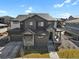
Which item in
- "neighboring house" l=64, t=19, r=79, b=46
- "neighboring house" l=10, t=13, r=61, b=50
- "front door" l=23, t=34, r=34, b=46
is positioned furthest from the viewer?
"neighboring house" l=64, t=19, r=79, b=46

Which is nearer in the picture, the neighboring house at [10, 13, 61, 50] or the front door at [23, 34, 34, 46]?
the front door at [23, 34, 34, 46]

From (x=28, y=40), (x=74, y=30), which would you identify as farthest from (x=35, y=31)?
(x=74, y=30)

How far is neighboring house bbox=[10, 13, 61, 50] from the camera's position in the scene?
27.2 meters

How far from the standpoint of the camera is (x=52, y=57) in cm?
2089

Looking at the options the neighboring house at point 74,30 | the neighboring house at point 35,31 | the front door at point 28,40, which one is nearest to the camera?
the front door at point 28,40

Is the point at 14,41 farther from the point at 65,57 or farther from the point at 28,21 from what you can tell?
the point at 65,57

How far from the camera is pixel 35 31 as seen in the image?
29469 millimetres

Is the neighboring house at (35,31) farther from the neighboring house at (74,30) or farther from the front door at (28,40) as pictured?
the neighboring house at (74,30)

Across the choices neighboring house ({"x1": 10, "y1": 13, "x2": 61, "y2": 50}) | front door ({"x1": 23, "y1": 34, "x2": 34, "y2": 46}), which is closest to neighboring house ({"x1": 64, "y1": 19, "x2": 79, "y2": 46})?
neighboring house ({"x1": 10, "y1": 13, "x2": 61, "y2": 50})

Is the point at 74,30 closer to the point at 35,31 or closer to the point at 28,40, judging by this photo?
the point at 35,31

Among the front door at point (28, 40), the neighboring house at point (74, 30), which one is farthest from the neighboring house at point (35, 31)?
the neighboring house at point (74, 30)

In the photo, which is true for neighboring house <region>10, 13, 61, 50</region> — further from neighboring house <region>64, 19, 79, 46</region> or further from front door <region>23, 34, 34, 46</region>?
neighboring house <region>64, 19, 79, 46</region>

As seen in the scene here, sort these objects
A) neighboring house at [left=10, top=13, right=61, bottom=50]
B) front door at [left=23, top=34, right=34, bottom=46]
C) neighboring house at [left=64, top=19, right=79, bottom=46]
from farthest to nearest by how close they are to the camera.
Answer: neighboring house at [left=64, top=19, right=79, bottom=46]
neighboring house at [left=10, top=13, right=61, bottom=50]
front door at [left=23, top=34, right=34, bottom=46]

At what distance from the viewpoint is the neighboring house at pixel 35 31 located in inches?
1070
